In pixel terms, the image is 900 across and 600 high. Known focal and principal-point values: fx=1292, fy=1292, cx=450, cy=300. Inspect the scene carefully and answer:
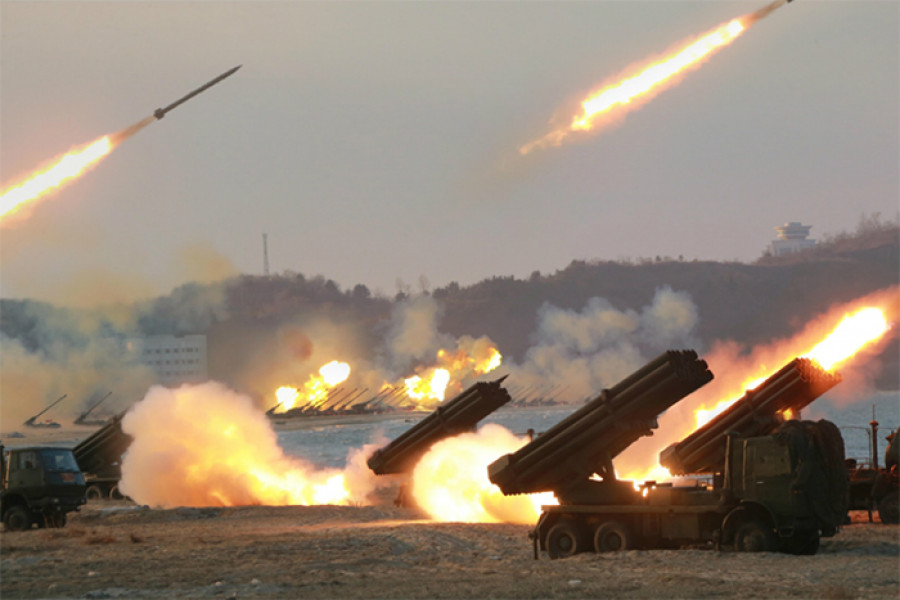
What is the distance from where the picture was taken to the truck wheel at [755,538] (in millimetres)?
24125

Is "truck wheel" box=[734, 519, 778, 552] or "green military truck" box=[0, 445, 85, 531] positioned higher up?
"green military truck" box=[0, 445, 85, 531]

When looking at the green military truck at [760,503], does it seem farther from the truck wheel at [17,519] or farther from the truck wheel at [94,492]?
the truck wheel at [94,492]

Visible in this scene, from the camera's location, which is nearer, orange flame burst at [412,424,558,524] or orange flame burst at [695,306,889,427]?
orange flame burst at [412,424,558,524]

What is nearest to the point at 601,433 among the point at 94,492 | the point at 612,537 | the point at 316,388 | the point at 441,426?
the point at 612,537

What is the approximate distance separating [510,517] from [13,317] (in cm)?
9393

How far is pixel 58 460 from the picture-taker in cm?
3259

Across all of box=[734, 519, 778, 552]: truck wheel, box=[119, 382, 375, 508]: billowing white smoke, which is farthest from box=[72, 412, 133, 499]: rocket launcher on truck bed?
box=[734, 519, 778, 552]: truck wheel

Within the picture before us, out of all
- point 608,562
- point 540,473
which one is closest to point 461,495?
point 540,473

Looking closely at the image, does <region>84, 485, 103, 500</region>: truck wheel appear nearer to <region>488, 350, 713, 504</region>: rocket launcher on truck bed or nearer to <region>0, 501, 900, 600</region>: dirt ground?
<region>0, 501, 900, 600</region>: dirt ground

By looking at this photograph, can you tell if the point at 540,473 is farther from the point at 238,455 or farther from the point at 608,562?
the point at 238,455

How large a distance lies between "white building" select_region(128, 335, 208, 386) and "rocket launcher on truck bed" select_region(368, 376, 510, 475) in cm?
9292

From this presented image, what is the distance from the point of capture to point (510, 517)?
32.7 m

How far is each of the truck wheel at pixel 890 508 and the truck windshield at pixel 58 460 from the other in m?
19.9

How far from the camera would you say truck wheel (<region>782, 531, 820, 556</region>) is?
2428 centimetres
